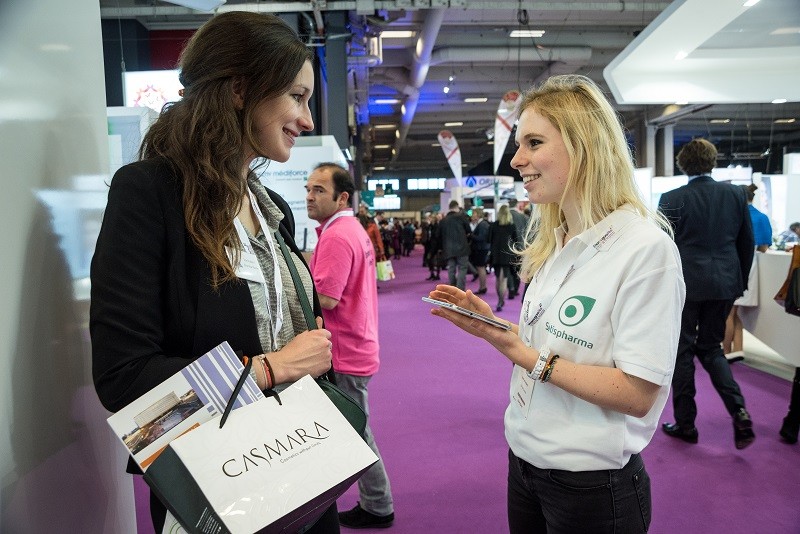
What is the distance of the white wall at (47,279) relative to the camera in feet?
3.17

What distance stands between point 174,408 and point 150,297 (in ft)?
0.59

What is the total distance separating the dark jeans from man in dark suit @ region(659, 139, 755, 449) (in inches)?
99.4

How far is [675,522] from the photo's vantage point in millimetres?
2746

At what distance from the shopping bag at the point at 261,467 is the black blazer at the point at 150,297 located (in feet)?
0.44

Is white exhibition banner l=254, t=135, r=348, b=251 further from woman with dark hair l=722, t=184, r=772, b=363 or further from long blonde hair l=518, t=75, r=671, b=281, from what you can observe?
long blonde hair l=518, t=75, r=671, b=281

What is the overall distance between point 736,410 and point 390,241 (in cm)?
1907

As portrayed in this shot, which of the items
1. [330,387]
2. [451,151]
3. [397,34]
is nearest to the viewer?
[330,387]

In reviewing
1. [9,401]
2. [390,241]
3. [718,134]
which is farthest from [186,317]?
[718,134]

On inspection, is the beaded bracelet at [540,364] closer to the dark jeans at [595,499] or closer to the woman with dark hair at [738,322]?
the dark jeans at [595,499]

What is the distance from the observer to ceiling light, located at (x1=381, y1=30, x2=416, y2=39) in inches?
477

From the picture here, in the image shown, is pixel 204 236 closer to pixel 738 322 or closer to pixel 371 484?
pixel 371 484

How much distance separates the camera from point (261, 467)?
0.84m

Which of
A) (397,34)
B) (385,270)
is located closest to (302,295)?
(385,270)

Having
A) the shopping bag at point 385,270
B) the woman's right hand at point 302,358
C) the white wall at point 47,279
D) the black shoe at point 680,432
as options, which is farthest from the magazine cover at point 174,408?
the shopping bag at point 385,270
